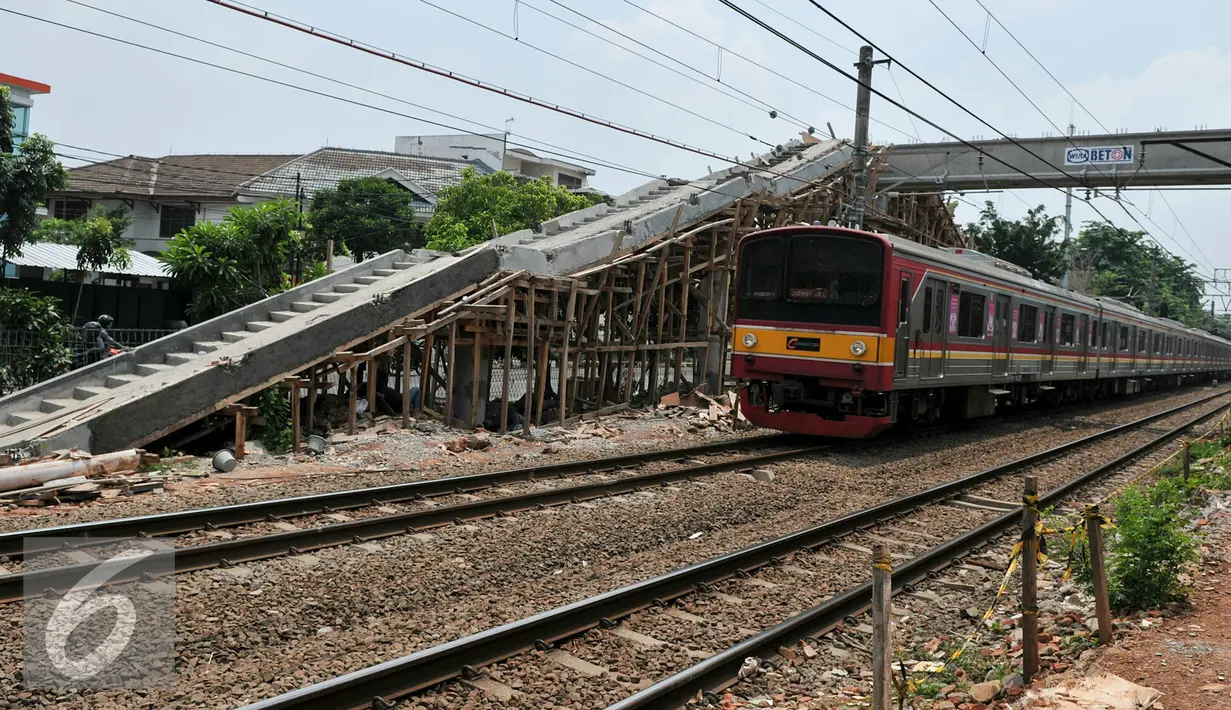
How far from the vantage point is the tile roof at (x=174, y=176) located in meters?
45.8

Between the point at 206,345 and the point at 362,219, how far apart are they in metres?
28.7

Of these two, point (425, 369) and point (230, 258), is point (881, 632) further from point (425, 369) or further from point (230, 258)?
point (230, 258)

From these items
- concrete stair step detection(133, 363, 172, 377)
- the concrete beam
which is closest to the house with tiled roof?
the concrete beam

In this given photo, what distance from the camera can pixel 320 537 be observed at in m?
7.68

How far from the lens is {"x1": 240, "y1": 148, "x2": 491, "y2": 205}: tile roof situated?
50.2 meters

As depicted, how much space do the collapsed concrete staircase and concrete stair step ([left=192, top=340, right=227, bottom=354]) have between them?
0.05ft

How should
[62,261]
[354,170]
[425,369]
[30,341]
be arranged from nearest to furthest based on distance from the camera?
1. [425,369]
2. [30,341]
3. [62,261]
4. [354,170]

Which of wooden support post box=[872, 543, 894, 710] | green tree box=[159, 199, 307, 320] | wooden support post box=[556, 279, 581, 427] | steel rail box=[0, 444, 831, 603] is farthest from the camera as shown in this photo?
green tree box=[159, 199, 307, 320]

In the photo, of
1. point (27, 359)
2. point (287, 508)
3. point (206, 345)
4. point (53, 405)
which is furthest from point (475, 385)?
point (27, 359)

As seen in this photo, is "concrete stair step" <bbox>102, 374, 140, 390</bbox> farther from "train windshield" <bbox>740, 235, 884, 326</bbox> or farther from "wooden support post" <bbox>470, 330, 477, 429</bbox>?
"train windshield" <bbox>740, 235, 884, 326</bbox>

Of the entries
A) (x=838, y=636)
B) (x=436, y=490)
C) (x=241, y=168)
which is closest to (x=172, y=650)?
(x=838, y=636)

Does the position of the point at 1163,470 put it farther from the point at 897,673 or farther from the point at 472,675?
the point at 472,675

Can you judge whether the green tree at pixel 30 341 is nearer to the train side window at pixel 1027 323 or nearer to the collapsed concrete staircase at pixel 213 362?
the collapsed concrete staircase at pixel 213 362

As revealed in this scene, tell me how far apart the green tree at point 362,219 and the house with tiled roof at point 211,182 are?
1798 mm
